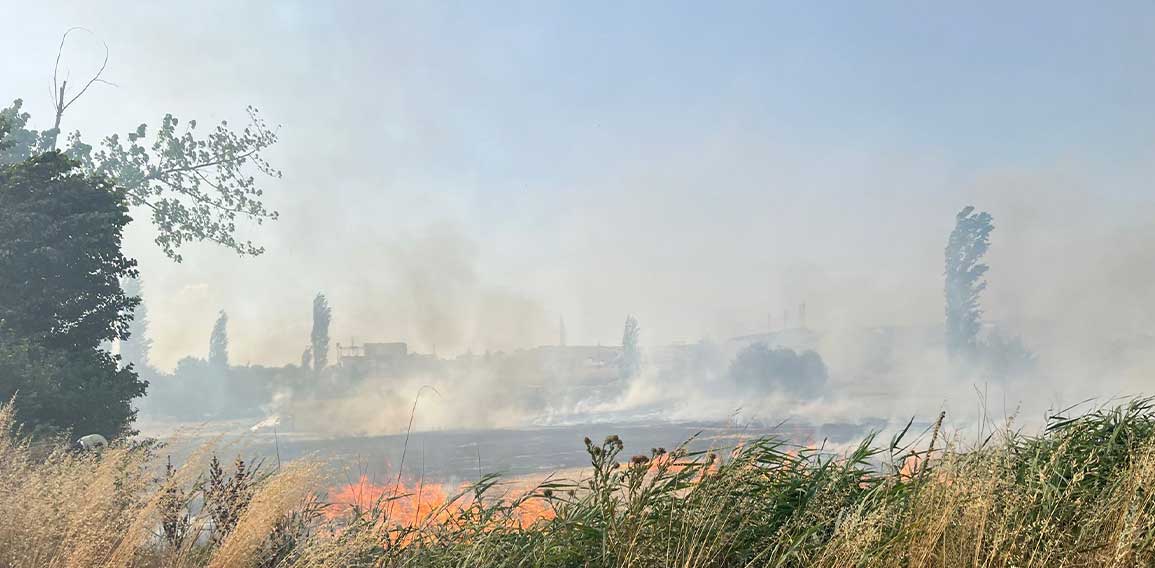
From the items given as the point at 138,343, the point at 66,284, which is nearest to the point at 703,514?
the point at 66,284

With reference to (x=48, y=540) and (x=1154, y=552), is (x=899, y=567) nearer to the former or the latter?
(x=1154, y=552)

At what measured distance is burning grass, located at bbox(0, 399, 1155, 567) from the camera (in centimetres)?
353

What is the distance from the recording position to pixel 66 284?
16.2 m

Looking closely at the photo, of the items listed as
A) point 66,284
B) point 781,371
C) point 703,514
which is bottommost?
point 781,371

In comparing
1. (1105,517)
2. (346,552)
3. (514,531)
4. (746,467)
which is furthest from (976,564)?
(346,552)

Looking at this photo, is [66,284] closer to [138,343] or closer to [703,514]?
[703,514]

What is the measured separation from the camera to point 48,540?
465 centimetres

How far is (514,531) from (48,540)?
111 inches

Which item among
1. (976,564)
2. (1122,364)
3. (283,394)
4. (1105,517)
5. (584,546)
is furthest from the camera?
(283,394)

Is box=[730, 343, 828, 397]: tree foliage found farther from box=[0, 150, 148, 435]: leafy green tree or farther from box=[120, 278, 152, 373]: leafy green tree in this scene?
box=[0, 150, 148, 435]: leafy green tree

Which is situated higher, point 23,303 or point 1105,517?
point 23,303

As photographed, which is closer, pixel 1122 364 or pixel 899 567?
pixel 899 567

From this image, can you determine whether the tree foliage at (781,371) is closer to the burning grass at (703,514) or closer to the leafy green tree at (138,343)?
the leafy green tree at (138,343)

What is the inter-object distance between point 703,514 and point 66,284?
55.2ft
